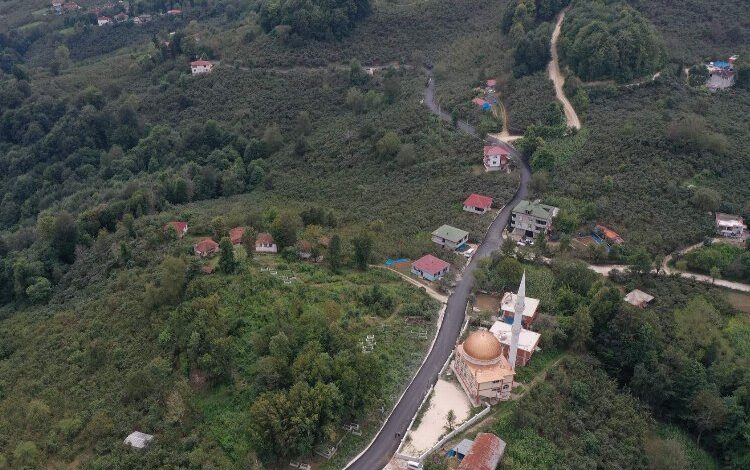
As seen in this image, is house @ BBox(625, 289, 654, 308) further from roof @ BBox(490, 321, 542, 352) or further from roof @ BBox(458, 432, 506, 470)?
roof @ BBox(458, 432, 506, 470)

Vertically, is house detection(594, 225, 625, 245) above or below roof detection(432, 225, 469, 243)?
below

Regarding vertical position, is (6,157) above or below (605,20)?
below

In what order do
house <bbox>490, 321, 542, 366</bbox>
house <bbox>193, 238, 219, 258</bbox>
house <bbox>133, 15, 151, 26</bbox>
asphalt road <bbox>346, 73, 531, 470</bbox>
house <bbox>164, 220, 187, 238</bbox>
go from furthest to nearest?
house <bbox>133, 15, 151, 26</bbox> < house <bbox>164, 220, 187, 238</bbox> < house <bbox>193, 238, 219, 258</bbox> < house <bbox>490, 321, 542, 366</bbox> < asphalt road <bbox>346, 73, 531, 470</bbox>

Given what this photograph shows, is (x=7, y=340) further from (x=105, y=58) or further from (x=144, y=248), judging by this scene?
(x=105, y=58)

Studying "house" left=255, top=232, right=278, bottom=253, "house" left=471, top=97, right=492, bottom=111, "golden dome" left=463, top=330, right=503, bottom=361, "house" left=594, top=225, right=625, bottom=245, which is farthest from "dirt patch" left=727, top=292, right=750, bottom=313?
"house" left=471, top=97, right=492, bottom=111

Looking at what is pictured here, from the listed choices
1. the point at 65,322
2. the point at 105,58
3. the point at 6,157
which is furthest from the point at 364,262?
the point at 105,58

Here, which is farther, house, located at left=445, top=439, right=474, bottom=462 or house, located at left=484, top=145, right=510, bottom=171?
house, located at left=484, top=145, right=510, bottom=171
